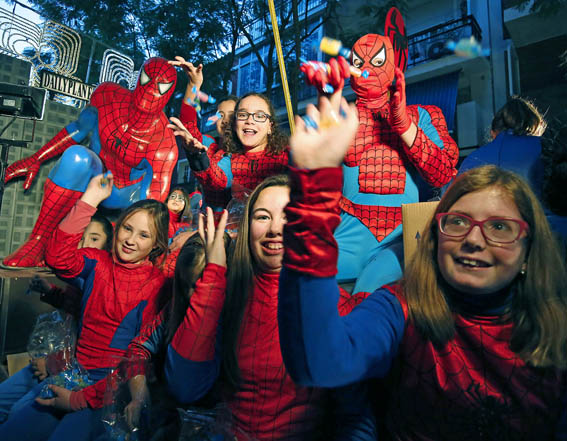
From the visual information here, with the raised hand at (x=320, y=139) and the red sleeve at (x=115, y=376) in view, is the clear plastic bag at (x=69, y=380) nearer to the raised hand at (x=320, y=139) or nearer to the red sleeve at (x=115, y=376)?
the red sleeve at (x=115, y=376)

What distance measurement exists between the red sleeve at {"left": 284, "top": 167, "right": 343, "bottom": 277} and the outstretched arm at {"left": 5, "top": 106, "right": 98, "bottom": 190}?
10.0 ft

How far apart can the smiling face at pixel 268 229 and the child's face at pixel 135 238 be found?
3.16 ft

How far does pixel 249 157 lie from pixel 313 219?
1611 mm

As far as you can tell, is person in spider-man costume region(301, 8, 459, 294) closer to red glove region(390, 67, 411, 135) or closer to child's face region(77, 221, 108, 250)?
red glove region(390, 67, 411, 135)

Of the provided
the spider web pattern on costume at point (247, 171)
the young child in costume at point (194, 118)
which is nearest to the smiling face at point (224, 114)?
the young child in costume at point (194, 118)

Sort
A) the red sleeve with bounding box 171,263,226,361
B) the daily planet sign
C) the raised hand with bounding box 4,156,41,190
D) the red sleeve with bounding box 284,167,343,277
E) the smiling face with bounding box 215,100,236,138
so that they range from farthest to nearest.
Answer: the daily planet sign
the raised hand with bounding box 4,156,41,190
the smiling face with bounding box 215,100,236,138
the red sleeve with bounding box 171,263,226,361
the red sleeve with bounding box 284,167,343,277

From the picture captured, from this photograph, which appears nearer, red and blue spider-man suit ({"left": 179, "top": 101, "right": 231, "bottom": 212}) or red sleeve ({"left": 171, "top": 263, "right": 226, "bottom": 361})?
red sleeve ({"left": 171, "top": 263, "right": 226, "bottom": 361})

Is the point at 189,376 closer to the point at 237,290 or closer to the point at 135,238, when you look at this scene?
the point at 237,290

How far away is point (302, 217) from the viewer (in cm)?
72

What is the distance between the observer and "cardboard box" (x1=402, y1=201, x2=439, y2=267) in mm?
1476

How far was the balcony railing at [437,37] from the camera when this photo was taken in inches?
287

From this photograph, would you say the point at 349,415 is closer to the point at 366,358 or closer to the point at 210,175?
the point at 366,358

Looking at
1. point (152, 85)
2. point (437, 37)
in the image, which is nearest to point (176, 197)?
point (152, 85)

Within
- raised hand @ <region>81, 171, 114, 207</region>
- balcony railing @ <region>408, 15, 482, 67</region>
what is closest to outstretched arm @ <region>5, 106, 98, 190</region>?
raised hand @ <region>81, 171, 114, 207</region>
